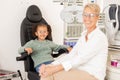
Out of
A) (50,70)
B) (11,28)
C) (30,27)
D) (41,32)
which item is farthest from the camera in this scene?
(11,28)

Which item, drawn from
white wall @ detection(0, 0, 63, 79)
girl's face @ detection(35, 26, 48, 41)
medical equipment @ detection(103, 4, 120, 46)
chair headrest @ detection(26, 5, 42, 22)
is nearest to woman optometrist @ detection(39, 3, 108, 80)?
medical equipment @ detection(103, 4, 120, 46)

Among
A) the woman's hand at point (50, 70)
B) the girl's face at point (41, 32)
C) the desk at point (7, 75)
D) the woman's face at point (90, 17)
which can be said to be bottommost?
the desk at point (7, 75)

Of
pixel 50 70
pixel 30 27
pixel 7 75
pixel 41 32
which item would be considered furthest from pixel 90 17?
pixel 7 75

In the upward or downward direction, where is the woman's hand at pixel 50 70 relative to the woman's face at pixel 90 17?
downward

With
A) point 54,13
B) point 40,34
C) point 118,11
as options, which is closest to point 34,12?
point 40,34

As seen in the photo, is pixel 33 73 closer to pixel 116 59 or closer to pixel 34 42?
pixel 34 42

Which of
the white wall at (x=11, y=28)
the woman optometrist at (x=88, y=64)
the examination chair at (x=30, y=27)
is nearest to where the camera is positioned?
the woman optometrist at (x=88, y=64)

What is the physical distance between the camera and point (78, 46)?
1984mm

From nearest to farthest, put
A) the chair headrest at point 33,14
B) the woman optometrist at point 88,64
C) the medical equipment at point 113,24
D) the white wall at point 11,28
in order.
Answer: the woman optometrist at point 88,64, the medical equipment at point 113,24, the chair headrest at point 33,14, the white wall at point 11,28

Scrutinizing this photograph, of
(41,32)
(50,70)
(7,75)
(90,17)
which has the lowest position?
(7,75)

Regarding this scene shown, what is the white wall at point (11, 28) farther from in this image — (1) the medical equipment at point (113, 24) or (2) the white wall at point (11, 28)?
(1) the medical equipment at point (113, 24)

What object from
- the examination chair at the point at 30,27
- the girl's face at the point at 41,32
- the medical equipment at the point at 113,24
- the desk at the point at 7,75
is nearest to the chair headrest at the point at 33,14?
the examination chair at the point at 30,27

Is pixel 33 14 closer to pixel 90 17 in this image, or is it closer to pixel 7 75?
pixel 7 75

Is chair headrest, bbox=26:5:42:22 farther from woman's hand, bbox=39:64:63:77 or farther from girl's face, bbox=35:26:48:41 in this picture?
woman's hand, bbox=39:64:63:77
